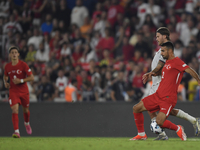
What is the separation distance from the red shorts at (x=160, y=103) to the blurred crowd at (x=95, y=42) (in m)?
4.20

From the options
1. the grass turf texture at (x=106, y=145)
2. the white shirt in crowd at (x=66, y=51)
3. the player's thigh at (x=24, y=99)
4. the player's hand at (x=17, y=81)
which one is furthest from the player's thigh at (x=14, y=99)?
the white shirt in crowd at (x=66, y=51)

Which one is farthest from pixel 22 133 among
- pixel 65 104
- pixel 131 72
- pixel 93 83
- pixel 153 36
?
pixel 153 36

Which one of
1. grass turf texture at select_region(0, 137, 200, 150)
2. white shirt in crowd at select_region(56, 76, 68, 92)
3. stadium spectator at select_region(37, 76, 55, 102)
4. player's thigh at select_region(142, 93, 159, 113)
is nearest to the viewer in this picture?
grass turf texture at select_region(0, 137, 200, 150)

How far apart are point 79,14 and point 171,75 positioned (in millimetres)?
Result: 8969

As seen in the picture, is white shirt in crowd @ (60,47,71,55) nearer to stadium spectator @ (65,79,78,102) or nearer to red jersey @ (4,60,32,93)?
stadium spectator @ (65,79,78,102)

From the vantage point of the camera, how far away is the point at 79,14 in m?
14.7

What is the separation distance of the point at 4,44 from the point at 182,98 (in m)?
7.83

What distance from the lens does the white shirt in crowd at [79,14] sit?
→ 1473cm

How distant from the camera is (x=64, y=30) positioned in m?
14.8

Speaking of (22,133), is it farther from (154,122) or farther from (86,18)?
(86,18)

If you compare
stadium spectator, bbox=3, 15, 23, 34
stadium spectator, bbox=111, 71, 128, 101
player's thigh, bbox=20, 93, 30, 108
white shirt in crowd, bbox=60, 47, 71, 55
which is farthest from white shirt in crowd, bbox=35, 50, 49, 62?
player's thigh, bbox=20, 93, 30, 108

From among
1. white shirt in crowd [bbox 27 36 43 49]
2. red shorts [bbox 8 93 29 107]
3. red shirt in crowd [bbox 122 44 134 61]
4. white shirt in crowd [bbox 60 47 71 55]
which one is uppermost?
white shirt in crowd [bbox 27 36 43 49]

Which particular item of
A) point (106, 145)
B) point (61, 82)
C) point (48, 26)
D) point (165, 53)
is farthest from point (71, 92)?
point (106, 145)

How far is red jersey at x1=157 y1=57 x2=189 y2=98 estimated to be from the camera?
6324mm
